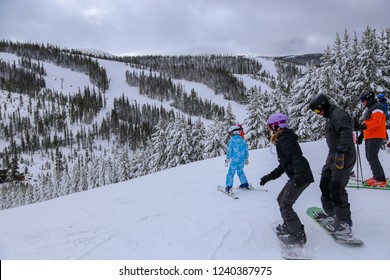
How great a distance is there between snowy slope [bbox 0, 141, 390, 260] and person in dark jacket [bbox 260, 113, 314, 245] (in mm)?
414

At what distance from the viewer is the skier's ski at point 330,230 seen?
14.7 ft

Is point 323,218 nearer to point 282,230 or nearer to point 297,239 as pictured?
point 282,230

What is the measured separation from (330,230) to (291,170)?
1352 millimetres

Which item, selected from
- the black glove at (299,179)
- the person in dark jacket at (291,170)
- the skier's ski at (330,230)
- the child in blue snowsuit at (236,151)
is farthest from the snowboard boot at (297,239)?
the child in blue snowsuit at (236,151)

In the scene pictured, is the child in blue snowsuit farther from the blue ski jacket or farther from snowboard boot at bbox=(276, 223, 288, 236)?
snowboard boot at bbox=(276, 223, 288, 236)

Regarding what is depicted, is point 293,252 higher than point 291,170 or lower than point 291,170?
lower

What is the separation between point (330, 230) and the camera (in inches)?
191

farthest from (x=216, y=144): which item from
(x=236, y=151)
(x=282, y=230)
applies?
(x=282, y=230)

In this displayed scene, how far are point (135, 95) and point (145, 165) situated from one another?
141m

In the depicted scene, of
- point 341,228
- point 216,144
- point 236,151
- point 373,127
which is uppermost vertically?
point 373,127

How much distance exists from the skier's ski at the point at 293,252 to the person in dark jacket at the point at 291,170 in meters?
0.08

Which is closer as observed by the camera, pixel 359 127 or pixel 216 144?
pixel 359 127

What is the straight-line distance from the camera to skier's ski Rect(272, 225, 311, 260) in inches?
166

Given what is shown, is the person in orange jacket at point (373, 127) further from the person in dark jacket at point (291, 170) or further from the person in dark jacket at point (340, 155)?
the person in dark jacket at point (291, 170)
